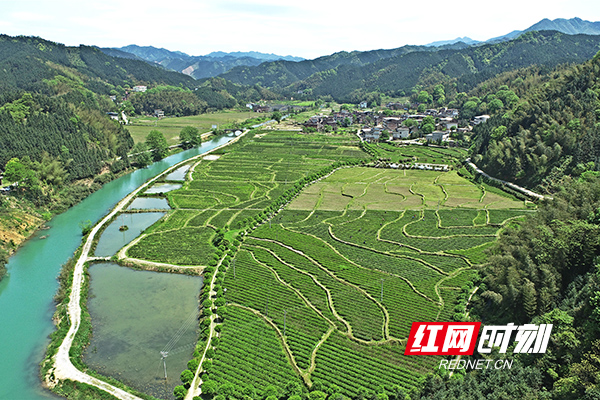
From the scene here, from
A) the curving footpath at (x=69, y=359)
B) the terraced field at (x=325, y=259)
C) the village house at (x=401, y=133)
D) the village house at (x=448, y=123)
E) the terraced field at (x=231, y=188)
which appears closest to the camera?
the curving footpath at (x=69, y=359)

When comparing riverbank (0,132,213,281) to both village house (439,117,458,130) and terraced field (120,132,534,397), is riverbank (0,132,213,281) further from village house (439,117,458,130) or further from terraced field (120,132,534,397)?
village house (439,117,458,130)

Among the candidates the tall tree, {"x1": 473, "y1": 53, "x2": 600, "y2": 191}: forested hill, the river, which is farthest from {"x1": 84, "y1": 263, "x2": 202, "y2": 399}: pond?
the tall tree

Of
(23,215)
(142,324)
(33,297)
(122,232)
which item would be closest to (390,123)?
(122,232)

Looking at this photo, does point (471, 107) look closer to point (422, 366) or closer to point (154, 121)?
point (154, 121)

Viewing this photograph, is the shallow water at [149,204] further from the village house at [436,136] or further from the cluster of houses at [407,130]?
the village house at [436,136]

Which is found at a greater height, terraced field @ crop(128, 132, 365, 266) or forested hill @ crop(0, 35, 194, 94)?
forested hill @ crop(0, 35, 194, 94)

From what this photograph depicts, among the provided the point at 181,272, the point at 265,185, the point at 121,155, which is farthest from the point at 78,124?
the point at 181,272

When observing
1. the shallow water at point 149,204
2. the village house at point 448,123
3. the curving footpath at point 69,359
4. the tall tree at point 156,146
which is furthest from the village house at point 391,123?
the curving footpath at point 69,359
